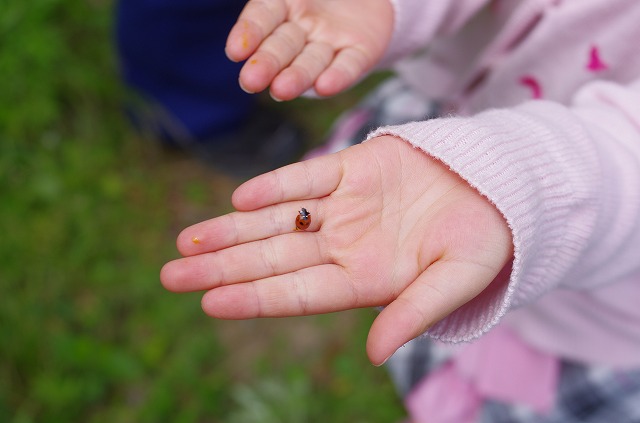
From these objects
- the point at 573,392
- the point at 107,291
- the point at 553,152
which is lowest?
the point at 107,291

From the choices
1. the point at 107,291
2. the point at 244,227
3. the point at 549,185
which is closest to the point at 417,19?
the point at 549,185

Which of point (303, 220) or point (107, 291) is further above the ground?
point (303, 220)

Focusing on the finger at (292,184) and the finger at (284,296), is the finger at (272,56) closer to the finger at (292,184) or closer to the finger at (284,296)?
the finger at (292,184)

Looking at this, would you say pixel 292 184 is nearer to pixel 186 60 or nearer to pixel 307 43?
pixel 307 43

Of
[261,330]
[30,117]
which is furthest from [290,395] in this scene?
[30,117]

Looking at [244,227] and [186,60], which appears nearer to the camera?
[244,227]

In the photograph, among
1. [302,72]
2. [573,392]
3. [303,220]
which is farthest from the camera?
[573,392]

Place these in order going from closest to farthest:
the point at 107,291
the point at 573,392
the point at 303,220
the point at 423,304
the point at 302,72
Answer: the point at 423,304 < the point at 303,220 < the point at 302,72 < the point at 573,392 < the point at 107,291
